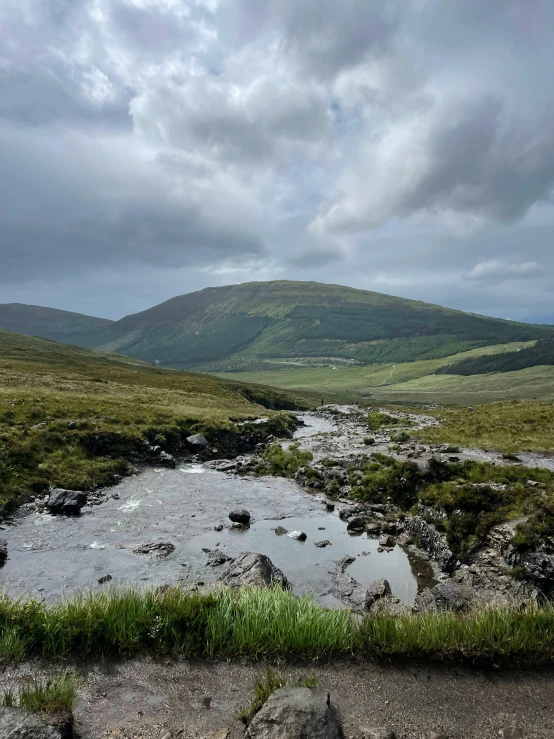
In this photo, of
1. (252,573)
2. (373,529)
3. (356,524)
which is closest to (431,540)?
(373,529)

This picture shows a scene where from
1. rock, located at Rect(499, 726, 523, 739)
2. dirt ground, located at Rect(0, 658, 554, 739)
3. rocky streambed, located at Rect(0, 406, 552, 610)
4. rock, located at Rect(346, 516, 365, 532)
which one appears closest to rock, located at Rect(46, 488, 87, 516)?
rocky streambed, located at Rect(0, 406, 552, 610)

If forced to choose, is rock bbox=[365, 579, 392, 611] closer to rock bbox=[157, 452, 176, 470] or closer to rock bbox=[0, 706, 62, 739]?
rock bbox=[0, 706, 62, 739]

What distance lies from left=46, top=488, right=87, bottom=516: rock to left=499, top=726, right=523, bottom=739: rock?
24.1 m

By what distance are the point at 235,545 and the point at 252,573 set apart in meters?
6.07

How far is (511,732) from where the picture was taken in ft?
23.4

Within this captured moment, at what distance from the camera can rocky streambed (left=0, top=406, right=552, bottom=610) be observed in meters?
16.7

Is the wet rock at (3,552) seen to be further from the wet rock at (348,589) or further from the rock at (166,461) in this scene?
the rock at (166,461)

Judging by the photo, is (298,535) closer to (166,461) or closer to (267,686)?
(267,686)

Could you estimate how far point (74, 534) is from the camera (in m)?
21.6

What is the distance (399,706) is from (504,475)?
67.9 ft

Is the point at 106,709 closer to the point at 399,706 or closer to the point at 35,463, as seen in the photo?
the point at 399,706

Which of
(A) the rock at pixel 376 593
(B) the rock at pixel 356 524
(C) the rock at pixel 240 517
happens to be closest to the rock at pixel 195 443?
(C) the rock at pixel 240 517

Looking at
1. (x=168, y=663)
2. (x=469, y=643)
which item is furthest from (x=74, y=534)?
(x=469, y=643)

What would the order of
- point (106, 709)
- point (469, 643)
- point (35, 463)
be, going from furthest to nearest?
point (35, 463) → point (469, 643) → point (106, 709)
